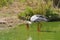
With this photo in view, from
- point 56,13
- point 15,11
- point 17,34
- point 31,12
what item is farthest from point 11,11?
point 17,34

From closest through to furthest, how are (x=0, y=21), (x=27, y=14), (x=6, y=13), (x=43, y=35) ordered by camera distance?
(x=43, y=35) < (x=0, y=21) < (x=27, y=14) < (x=6, y=13)

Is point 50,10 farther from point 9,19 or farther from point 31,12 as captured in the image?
point 9,19

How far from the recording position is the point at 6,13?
63.0 ft

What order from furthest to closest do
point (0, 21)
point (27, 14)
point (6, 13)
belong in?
point (6, 13) < point (27, 14) < point (0, 21)

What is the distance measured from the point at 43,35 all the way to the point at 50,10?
665 cm

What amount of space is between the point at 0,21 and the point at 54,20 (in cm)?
342

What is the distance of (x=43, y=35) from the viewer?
11.1 meters

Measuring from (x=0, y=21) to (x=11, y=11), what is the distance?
4066 millimetres

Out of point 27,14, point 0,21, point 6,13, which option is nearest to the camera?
point 0,21

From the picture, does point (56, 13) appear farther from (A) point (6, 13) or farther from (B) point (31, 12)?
(A) point (6, 13)

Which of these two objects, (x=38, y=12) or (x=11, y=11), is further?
(x=11, y=11)

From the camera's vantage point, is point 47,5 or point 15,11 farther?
point 15,11

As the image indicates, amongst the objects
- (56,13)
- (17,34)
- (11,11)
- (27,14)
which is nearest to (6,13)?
(11,11)

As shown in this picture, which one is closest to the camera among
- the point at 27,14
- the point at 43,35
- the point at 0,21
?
the point at 43,35
